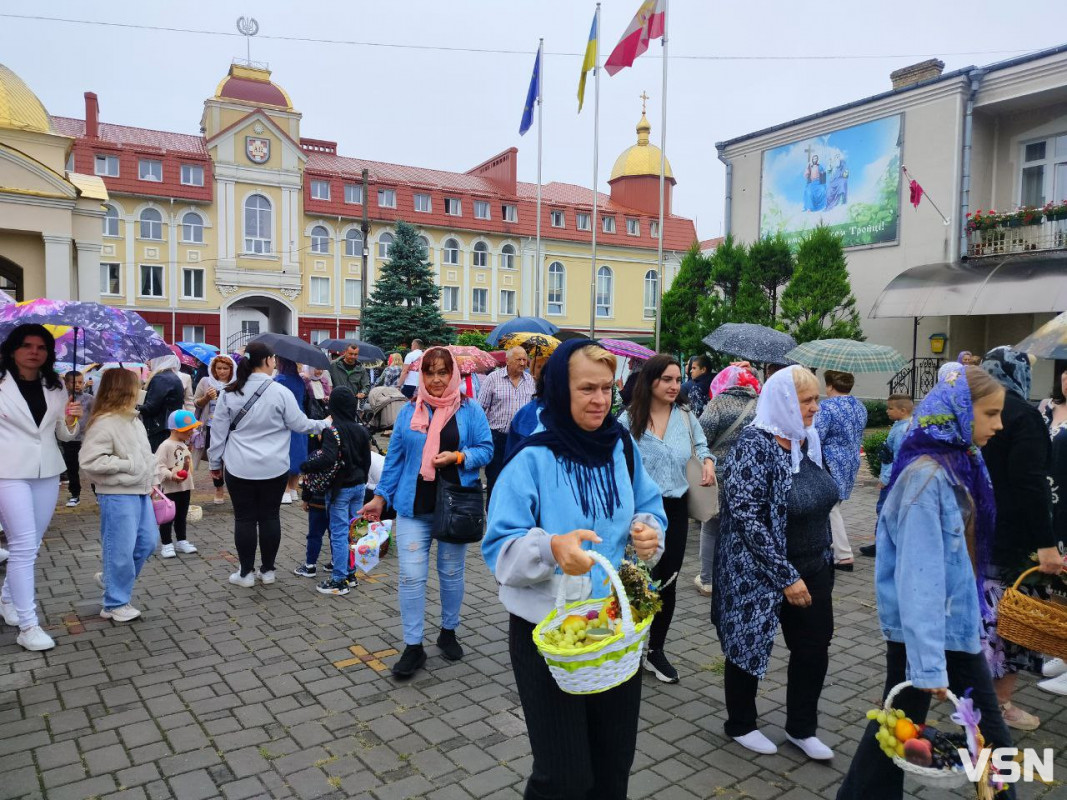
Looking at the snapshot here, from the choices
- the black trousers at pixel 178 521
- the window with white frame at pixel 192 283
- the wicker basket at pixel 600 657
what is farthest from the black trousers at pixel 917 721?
the window with white frame at pixel 192 283

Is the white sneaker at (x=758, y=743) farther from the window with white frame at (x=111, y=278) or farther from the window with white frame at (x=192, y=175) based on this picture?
the window with white frame at (x=192, y=175)

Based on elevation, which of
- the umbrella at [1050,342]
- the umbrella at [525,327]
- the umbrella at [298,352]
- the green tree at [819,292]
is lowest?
the umbrella at [298,352]

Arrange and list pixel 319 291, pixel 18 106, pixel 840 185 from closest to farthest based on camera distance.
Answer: pixel 18 106 → pixel 840 185 → pixel 319 291

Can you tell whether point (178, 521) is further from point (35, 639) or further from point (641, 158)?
point (641, 158)

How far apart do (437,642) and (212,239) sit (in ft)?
121

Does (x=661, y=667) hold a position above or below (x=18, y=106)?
below

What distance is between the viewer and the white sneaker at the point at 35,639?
15.7 feet

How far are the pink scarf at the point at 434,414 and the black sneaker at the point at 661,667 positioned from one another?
1794mm

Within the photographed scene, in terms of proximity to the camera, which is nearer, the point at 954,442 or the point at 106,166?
the point at 954,442

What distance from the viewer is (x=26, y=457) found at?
4797mm

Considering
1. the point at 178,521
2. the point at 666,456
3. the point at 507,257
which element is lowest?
the point at 178,521

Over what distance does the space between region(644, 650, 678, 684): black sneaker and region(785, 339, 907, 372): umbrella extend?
4.16 m

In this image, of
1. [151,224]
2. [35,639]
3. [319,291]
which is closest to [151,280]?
[151,224]

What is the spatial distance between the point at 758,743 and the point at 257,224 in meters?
39.4
